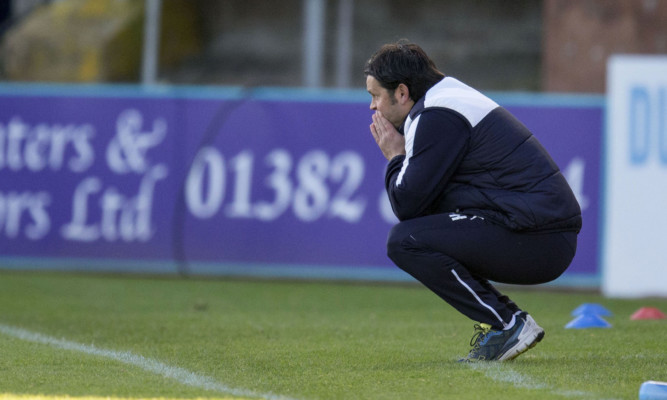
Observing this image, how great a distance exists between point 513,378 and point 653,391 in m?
0.82

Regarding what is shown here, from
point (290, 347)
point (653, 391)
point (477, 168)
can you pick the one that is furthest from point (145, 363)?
point (653, 391)

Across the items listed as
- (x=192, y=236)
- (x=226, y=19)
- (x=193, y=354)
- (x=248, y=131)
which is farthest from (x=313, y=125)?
(x=226, y=19)

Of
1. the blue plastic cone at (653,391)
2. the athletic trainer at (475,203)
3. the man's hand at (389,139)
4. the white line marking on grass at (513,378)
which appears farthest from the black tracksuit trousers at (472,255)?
the blue plastic cone at (653,391)

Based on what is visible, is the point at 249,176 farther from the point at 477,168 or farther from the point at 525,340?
the point at 525,340

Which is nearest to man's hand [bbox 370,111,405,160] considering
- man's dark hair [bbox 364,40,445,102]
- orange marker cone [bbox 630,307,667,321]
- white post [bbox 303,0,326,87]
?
man's dark hair [bbox 364,40,445,102]

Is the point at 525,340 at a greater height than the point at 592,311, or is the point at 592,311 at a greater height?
the point at 525,340

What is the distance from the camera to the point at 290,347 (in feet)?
19.2

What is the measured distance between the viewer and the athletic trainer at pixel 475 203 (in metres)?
5.03

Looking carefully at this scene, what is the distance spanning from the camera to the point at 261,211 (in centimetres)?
1047

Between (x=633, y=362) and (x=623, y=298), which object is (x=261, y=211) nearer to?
(x=623, y=298)

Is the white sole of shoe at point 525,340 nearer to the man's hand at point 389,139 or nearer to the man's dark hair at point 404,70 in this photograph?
the man's hand at point 389,139

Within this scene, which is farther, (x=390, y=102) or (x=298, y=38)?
(x=298, y=38)

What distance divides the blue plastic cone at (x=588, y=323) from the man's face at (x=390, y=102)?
2107mm

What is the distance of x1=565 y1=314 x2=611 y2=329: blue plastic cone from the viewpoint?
6770 mm
